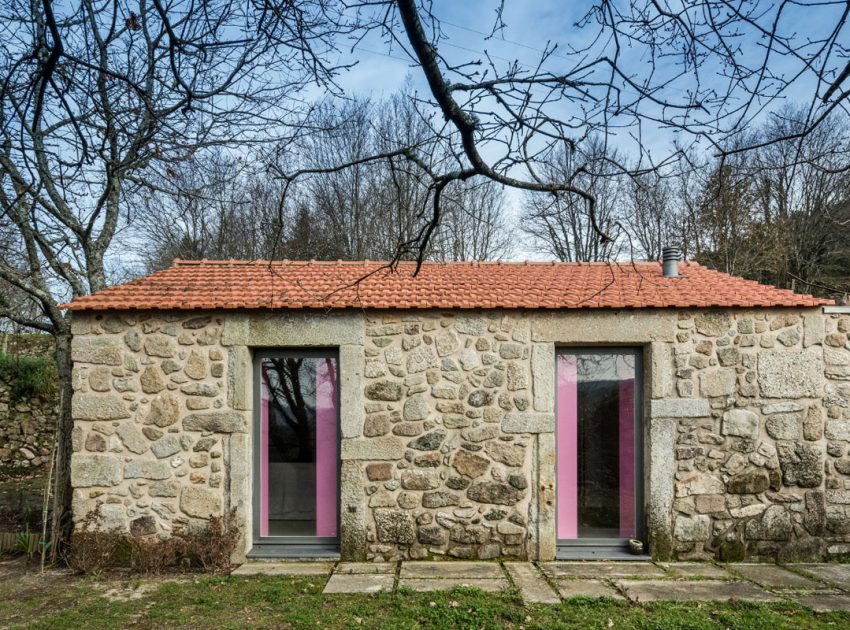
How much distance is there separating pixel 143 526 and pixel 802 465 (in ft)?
22.6

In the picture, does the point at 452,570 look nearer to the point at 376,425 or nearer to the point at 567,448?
the point at 376,425

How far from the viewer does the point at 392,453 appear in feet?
19.0

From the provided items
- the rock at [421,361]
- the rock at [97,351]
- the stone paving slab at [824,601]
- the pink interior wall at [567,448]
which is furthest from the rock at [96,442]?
the stone paving slab at [824,601]

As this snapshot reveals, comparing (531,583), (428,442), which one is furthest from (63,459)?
(531,583)

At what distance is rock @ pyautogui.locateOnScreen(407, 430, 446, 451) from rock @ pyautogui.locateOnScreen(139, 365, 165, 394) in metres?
2.68

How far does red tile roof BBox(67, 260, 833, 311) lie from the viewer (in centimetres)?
577

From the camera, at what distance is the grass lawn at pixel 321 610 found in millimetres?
4312

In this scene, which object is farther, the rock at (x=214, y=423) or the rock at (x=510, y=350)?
the rock at (x=510, y=350)

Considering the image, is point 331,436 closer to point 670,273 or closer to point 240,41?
point 240,41

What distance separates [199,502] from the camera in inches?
224

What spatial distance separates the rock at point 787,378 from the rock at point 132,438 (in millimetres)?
6537

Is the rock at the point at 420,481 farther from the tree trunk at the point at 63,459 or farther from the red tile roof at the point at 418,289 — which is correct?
the tree trunk at the point at 63,459

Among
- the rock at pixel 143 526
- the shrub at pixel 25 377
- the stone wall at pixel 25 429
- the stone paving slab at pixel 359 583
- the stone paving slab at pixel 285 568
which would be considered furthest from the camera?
the shrub at pixel 25 377

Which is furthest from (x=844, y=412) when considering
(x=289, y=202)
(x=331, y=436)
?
(x=289, y=202)
